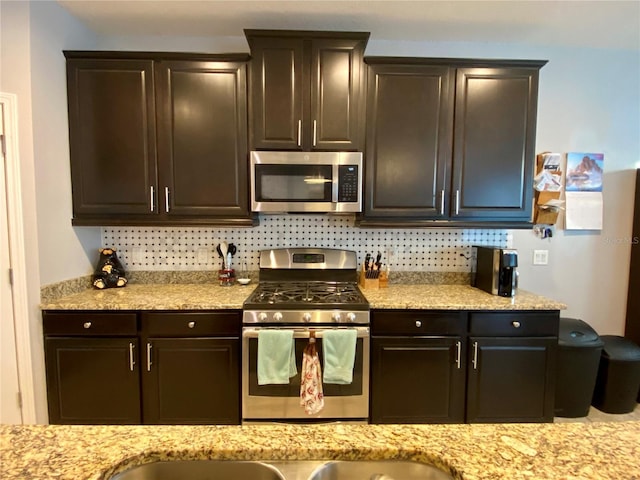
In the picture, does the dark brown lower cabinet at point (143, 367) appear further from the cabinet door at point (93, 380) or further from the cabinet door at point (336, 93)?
the cabinet door at point (336, 93)

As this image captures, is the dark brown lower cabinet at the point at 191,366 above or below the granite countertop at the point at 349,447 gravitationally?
below

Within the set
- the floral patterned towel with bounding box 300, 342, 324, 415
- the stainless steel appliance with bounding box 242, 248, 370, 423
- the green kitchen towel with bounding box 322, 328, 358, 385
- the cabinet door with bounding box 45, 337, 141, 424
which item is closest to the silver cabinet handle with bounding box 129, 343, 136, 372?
the cabinet door with bounding box 45, 337, 141, 424

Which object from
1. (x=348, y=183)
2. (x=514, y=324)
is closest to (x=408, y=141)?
(x=348, y=183)

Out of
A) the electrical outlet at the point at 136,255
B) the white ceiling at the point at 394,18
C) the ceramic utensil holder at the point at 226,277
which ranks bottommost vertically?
the ceramic utensil holder at the point at 226,277

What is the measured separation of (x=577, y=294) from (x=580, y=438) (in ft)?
7.92

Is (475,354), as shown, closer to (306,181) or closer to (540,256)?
(540,256)

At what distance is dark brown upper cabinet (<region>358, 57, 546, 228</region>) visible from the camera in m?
2.13

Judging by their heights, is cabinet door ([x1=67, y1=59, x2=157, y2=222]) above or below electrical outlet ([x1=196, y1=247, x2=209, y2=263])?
above

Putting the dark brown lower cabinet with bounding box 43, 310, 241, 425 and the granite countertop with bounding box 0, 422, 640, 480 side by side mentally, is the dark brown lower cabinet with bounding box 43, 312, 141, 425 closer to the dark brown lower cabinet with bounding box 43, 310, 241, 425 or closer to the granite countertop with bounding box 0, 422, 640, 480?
the dark brown lower cabinet with bounding box 43, 310, 241, 425

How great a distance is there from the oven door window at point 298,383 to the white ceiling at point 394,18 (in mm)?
2095

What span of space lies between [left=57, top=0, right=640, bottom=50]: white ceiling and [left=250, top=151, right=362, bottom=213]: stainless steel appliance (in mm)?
913

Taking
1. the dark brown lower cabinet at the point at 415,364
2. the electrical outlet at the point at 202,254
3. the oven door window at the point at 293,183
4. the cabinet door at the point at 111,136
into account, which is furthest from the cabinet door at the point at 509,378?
the cabinet door at the point at 111,136

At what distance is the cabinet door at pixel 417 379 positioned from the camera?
1.97 m

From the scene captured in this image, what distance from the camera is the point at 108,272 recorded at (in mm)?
2303
